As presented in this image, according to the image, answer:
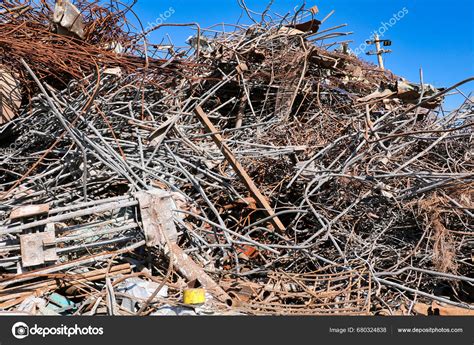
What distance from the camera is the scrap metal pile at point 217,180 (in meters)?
2.38

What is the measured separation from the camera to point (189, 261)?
249cm

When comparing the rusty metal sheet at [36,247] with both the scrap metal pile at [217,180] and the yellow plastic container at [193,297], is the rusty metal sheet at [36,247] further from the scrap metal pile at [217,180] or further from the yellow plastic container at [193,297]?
the yellow plastic container at [193,297]

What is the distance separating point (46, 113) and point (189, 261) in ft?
6.21

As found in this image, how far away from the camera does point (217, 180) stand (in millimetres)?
3279

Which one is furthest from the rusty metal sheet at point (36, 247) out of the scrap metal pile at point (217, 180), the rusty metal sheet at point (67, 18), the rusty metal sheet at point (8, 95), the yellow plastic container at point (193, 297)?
the rusty metal sheet at point (67, 18)

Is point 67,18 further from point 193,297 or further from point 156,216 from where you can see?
point 193,297

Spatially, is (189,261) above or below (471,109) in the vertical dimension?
below

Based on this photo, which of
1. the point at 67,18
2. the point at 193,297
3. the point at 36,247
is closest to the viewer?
the point at 193,297

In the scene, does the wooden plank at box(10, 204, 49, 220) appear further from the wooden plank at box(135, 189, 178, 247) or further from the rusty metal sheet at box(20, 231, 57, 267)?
the wooden plank at box(135, 189, 178, 247)

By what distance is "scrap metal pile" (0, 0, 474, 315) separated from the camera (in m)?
2.38

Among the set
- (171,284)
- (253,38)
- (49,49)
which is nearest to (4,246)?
(171,284)

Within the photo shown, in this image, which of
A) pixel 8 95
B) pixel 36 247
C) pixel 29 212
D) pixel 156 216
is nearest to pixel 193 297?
pixel 156 216
